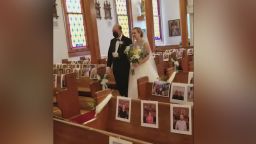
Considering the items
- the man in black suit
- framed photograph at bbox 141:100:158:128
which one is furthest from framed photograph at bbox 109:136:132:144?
the man in black suit

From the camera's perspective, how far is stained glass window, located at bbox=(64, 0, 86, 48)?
6.16 metres

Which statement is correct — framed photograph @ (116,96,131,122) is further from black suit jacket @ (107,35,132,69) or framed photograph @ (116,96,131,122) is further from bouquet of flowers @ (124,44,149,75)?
black suit jacket @ (107,35,132,69)

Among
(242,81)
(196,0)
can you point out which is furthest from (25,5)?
(242,81)

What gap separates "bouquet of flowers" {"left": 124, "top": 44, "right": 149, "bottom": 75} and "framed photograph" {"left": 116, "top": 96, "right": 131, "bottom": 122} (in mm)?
1722

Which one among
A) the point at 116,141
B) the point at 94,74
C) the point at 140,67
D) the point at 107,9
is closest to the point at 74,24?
the point at 107,9

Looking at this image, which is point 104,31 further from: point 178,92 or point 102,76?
point 178,92

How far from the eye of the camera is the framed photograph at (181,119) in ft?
4.43

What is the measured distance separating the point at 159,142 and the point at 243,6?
51.3 inches

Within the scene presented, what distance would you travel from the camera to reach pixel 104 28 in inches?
324

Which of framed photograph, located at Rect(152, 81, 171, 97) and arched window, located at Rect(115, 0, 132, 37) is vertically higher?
arched window, located at Rect(115, 0, 132, 37)

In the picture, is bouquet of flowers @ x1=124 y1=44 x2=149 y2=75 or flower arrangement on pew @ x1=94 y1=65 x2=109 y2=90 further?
flower arrangement on pew @ x1=94 y1=65 x2=109 y2=90

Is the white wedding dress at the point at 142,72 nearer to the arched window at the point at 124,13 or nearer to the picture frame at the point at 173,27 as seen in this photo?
the arched window at the point at 124,13

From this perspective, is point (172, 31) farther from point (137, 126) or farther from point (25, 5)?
point (25, 5)

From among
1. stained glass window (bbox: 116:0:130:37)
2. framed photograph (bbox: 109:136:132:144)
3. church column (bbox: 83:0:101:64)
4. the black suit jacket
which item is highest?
stained glass window (bbox: 116:0:130:37)
